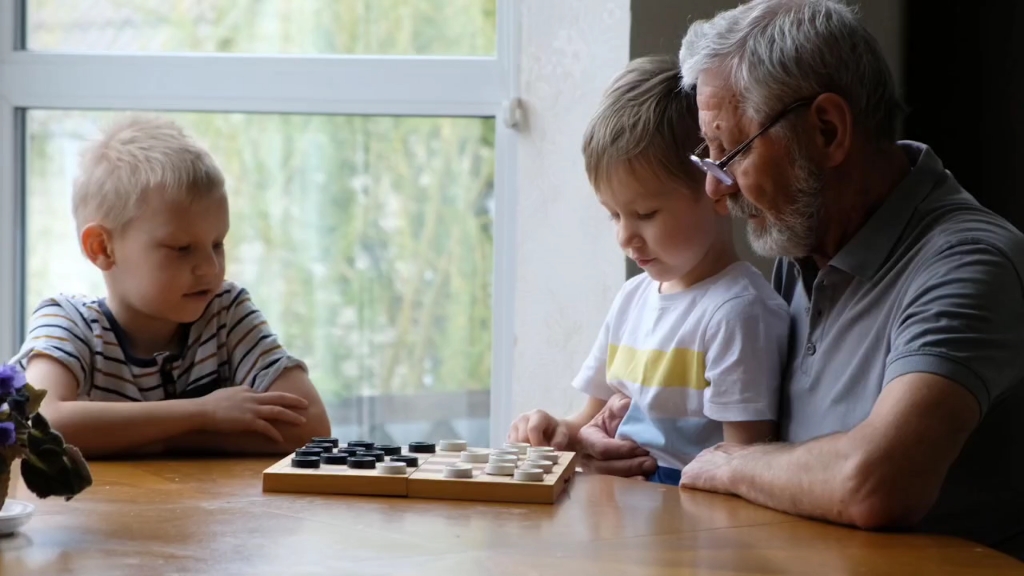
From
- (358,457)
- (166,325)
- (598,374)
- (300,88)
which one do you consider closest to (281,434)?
(166,325)

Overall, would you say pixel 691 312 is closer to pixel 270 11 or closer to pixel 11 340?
pixel 270 11

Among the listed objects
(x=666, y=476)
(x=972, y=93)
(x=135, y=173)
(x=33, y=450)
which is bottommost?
(x=666, y=476)

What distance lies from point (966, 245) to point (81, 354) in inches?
52.1

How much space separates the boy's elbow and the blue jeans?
0.47 m

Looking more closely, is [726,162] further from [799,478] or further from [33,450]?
[33,450]

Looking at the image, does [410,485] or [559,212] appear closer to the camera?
[410,485]

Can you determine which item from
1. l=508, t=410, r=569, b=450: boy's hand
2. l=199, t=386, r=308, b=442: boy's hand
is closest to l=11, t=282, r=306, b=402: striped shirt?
l=199, t=386, r=308, b=442: boy's hand

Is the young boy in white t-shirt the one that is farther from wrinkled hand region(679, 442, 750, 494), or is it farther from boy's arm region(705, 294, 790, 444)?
wrinkled hand region(679, 442, 750, 494)

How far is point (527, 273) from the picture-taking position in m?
2.75

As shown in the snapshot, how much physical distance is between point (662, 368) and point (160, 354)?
0.82m

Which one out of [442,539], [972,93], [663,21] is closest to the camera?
[442,539]

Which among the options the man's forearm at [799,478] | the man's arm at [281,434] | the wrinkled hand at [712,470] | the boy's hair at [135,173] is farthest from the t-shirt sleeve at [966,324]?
the boy's hair at [135,173]

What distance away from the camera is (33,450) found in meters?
1.23

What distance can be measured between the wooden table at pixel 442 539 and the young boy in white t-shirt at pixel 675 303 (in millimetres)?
294
